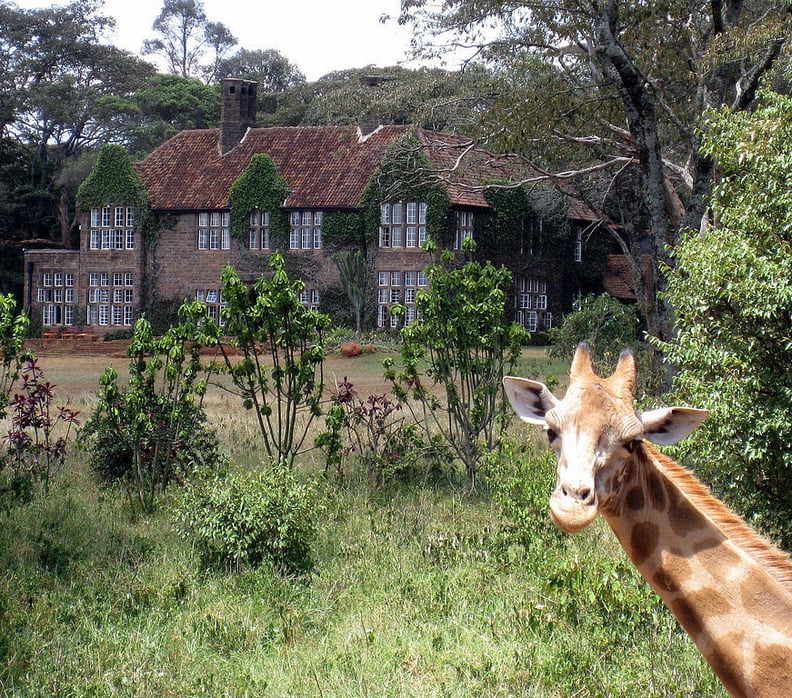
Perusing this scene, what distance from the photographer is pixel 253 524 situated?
9.23 meters

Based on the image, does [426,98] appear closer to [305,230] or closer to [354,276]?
[354,276]

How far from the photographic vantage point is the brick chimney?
46.4m

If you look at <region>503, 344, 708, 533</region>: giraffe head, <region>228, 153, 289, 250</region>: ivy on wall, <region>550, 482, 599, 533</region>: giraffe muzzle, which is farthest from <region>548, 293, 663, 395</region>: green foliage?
<region>550, 482, 599, 533</region>: giraffe muzzle

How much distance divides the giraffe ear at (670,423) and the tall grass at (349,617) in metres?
2.65

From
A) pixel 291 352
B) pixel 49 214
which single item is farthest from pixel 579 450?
pixel 49 214

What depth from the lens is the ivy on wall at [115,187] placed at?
4606 cm

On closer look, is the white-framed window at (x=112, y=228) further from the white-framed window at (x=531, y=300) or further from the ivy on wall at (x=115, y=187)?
the white-framed window at (x=531, y=300)

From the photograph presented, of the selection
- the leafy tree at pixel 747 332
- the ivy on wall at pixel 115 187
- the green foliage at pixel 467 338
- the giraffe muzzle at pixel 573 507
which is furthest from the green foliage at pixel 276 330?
the ivy on wall at pixel 115 187

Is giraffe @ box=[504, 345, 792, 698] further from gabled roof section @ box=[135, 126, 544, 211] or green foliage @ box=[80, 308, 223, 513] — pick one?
gabled roof section @ box=[135, 126, 544, 211]

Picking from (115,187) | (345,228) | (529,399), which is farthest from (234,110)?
(529,399)

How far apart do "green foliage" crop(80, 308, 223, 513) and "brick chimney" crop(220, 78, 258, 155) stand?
35274 millimetres

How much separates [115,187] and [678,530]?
45566 mm

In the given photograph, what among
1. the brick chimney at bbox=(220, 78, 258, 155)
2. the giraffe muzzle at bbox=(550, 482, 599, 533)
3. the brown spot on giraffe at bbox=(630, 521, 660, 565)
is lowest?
the brown spot on giraffe at bbox=(630, 521, 660, 565)

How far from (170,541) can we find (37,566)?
4.71ft
